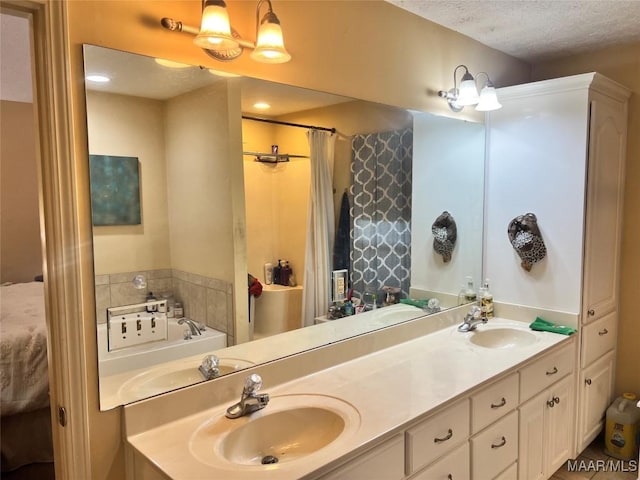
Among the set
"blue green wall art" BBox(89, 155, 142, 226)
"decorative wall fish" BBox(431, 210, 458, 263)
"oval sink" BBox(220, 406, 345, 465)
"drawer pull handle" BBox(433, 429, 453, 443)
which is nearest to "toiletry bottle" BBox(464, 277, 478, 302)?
"decorative wall fish" BBox(431, 210, 458, 263)

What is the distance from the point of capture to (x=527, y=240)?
8.48ft

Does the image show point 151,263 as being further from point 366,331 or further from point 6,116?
point 6,116

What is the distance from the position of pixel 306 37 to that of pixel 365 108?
Result: 0.42 m

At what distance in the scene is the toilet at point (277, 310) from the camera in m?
1.77

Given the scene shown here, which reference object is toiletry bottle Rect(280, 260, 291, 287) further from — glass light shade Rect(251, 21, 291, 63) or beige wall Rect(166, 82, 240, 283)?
glass light shade Rect(251, 21, 291, 63)

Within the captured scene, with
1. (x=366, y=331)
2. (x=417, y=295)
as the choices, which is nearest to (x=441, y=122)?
(x=417, y=295)

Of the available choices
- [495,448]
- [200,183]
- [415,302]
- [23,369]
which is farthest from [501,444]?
[23,369]

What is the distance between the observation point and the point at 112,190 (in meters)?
1.38

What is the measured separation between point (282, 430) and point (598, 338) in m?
2.04

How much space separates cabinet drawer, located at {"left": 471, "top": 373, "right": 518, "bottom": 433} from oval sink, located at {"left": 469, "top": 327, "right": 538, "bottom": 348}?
1.51 ft

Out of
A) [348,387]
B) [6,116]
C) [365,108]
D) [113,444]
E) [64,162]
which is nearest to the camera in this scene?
[64,162]

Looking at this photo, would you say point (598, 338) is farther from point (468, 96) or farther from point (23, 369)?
point (23, 369)

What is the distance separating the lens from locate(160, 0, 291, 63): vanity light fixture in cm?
138

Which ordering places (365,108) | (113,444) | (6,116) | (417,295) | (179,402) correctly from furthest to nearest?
(6,116), (417,295), (365,108), (179,402), (113,444)
